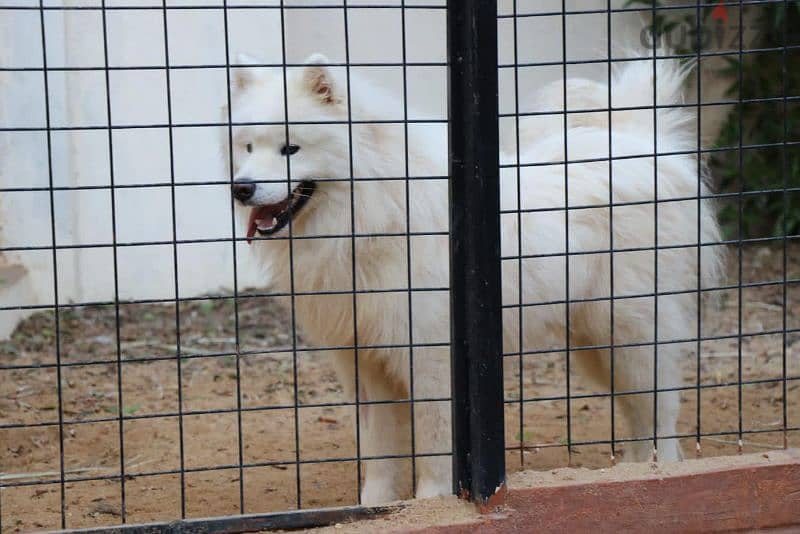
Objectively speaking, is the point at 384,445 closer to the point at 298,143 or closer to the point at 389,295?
the point at 389,295

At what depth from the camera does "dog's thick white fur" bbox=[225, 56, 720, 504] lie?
13.1 ft

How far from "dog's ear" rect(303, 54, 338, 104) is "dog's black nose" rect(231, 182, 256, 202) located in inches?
17.3

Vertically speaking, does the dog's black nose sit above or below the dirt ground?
above

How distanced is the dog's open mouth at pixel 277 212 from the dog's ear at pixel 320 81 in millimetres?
315

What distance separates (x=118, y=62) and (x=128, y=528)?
4714mm

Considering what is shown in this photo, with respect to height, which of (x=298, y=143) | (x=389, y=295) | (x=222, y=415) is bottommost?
(x=222, y=415)

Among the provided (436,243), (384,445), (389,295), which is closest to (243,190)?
(389,295)

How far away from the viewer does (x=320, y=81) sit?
3.96 metres

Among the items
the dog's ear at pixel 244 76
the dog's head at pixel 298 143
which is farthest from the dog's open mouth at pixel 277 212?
the dog's ear at pixel 244 76

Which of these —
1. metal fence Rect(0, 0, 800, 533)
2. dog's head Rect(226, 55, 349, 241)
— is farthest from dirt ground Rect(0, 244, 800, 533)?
dog's head Rect(226, 55, 349, 241)

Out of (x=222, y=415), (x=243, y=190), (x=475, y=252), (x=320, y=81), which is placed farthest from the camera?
(x=222, y=415)

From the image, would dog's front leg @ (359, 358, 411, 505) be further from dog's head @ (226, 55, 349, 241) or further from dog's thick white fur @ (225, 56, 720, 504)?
dog's head @ (226, 55, 349, 241)

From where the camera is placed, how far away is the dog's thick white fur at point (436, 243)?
399 cm

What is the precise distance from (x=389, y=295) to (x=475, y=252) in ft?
2.72
